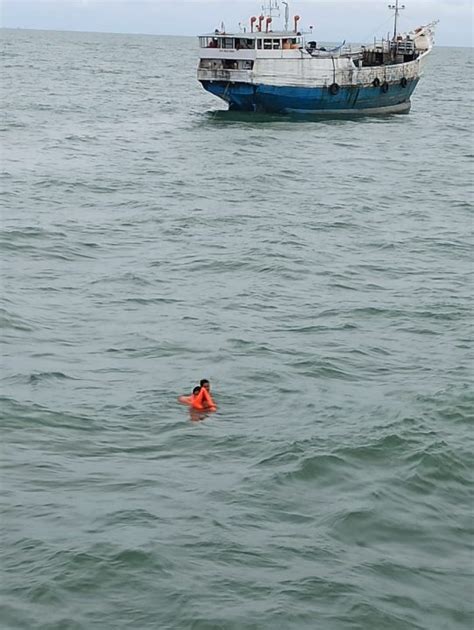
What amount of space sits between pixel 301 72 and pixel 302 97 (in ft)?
6.25

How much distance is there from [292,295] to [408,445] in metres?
8.57

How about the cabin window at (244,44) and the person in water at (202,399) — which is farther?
the cabin window at (244,44)

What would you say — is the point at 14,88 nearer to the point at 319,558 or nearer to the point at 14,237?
the point at 14,237

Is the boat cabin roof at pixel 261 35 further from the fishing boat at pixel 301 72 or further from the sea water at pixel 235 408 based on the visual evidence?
the sea water at pixel 235 408

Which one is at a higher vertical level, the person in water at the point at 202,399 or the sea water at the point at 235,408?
the person in water at the point at 202,399

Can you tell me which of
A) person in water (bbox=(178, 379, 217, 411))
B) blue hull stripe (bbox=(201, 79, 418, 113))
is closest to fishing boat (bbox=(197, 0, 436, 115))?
blue hull stripe (bbox=(201, 79, 418, 113))

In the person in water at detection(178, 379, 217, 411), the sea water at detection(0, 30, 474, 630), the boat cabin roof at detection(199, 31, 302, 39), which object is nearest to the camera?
the sea water at detection(0, 30, 474, 630)

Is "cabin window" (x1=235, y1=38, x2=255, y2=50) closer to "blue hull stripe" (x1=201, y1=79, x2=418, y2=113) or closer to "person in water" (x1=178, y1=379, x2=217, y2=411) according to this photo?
"blue hull stripe" (x1=201, y1=79, x2=418, y2=113)

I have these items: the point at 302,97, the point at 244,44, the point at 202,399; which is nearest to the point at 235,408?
the point at 202,399

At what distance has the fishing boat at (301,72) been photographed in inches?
2112

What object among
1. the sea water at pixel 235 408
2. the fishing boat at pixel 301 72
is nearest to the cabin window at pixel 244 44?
the fishing boat at pixel 301 72

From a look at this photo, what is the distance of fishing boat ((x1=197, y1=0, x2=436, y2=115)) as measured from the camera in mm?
53656

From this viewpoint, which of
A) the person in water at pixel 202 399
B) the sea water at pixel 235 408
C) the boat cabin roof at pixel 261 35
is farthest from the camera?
the boat cabin roof at pixel 261 35

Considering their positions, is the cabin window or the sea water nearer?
the sea water
